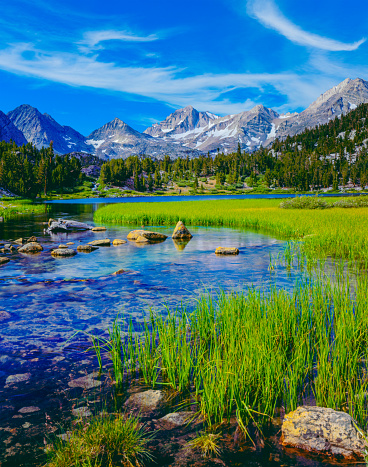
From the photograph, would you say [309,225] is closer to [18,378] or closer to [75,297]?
[75,297]

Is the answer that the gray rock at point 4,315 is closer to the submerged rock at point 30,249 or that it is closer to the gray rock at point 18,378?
the gray rock at point 18,378

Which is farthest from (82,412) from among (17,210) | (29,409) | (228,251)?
(17,210)

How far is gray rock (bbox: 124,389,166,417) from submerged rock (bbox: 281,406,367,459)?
2.23 m

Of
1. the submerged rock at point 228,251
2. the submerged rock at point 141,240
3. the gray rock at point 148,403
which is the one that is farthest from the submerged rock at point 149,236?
the gray rock at point 148,403

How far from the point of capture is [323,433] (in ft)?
15.6

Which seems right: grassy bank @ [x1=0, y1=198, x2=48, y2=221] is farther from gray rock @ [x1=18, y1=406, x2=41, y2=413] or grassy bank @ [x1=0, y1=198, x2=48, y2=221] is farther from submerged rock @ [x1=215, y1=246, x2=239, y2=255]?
gray rock @ [x1=18, y1=406, x2=41, y2=413]

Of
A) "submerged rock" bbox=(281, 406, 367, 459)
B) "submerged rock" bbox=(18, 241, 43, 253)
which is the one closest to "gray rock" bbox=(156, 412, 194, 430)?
"submerged rock" bbox=(281, 406, 367, 459)

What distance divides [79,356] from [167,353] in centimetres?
288

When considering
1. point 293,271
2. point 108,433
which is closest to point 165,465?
point 108,433

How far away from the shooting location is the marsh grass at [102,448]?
4398 mm

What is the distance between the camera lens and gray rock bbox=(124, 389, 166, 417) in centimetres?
588

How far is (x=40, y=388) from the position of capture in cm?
679

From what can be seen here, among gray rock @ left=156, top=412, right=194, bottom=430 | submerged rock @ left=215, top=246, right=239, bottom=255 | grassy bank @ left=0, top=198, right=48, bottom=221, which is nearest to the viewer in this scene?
gray rock @ left=156, top=412, right=194, bottom=430

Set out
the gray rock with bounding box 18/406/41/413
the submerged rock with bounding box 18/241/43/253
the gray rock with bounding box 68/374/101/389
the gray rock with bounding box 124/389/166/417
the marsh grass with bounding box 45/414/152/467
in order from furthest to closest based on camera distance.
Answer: the submerged rock with bounding box 18/241/43/253 → the gray rock with bounding box 68/374/101/389 → the gray rock with bounding box 18/406/41/413 → the gray rock with bounding box 124/389/166/417 → the marsh grass with bounding box 45/414/152/467
